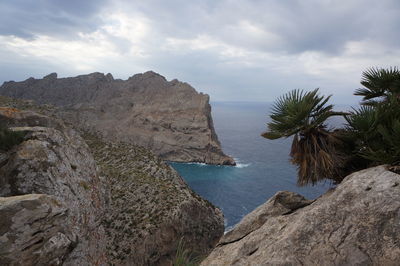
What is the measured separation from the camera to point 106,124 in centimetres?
16500

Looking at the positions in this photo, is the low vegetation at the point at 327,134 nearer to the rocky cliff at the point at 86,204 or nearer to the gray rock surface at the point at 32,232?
the rocky cliff at the point at 86,204

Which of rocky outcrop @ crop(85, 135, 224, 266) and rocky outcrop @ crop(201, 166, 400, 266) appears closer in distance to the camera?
rocky outcrop @ crop(201, 166, 400, 266)

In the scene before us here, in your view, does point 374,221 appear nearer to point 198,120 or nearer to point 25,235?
point 25,235

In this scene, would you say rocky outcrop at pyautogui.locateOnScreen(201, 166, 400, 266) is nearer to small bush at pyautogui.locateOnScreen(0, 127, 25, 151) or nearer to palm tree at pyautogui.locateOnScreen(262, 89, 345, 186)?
palm tree at pyautogui.locateOnScreen(262, 89, 345, 186)

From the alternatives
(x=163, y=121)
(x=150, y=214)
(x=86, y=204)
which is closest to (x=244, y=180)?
(x=150, y=214)

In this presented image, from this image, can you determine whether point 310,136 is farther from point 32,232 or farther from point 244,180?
point 244,180

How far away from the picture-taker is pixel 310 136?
9352 mm

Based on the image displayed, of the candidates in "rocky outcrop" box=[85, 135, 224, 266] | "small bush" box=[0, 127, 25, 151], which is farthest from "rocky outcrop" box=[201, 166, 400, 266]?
"rocky outcrop" box=[85, 135, 224, 266]

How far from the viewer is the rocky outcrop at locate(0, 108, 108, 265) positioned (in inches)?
712

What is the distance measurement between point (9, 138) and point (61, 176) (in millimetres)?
4390

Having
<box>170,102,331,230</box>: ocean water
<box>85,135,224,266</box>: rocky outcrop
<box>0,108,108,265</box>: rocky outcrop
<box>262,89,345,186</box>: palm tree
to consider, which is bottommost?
<box>170,102,331,230</box>: ocean water

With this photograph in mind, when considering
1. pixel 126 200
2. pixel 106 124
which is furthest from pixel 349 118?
pixel 106 124

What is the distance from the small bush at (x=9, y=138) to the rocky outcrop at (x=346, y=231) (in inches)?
688

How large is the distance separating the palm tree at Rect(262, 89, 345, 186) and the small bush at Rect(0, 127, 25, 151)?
17.5 m
